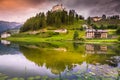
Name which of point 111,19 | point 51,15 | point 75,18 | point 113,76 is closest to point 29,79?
point 113,76

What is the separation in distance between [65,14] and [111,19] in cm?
3993

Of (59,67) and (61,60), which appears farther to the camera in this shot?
(61,60)

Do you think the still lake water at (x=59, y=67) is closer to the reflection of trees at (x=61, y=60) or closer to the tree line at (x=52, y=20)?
the reflection of trees at (x=61, y=60)

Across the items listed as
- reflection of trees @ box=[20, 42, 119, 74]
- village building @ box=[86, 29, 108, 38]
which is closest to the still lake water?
reflection of trees @ box=[20, 42, 119, 74]

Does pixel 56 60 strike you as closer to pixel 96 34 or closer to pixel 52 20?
pixel 96 34

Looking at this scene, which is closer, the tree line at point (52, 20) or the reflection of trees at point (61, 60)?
the reflection of trees at point (61, 60)

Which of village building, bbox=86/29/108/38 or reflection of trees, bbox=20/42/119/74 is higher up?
village building, bbox=86/29/108/38

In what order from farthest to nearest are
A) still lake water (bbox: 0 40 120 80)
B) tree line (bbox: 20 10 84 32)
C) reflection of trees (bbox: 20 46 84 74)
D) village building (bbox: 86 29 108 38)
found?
tree line (bbox: 20 10 84 32) → village building (bbox: 86 29 108 38) → reflection of trees (bbox: 20 46 84 74) → still lake water (bbox: 0 40 120 80)

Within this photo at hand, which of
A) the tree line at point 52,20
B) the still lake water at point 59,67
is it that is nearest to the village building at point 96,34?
the tree line at point 52,20

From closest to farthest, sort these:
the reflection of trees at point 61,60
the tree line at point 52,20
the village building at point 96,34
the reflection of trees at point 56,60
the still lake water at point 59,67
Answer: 1. the still lake water at point 59,67
2. the reflection of trees at point 56,60
3. the reflection of trees at point 61,60
4. the village building at point 96,34
5. the tree line at point 52,20

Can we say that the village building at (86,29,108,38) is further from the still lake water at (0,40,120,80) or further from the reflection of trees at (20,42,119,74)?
the still lake water at (0,40,120,80)

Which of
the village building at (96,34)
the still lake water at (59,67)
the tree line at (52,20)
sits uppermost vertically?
the tree line at (52,20)

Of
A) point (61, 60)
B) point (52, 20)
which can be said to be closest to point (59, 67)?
point (61, 60)

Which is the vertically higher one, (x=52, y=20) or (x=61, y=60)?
(x=52, y=20)
